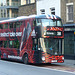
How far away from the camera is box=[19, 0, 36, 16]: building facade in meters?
35.1

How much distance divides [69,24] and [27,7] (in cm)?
919

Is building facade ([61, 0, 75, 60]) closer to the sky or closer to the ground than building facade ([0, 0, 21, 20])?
closer to the ground

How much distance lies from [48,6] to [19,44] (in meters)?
10.4

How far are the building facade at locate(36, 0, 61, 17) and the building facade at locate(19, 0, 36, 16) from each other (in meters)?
1.10

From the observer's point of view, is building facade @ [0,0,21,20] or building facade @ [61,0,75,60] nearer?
building facade @ [61,0,75,60]

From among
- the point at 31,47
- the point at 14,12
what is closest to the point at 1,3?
the point at 14,12

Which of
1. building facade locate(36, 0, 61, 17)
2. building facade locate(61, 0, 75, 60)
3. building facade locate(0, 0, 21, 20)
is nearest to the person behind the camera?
building facade locate(61, 0, 75, 60)

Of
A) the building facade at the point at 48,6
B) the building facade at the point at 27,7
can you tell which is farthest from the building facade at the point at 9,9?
the building facade at the point at 48,6

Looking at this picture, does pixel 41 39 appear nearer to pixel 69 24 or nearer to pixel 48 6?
pixel 69 24

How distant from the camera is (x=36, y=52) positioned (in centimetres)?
2062

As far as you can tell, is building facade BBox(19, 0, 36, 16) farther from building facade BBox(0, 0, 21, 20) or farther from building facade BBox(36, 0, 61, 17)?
building facade BBox(0, 0, 21, 20)

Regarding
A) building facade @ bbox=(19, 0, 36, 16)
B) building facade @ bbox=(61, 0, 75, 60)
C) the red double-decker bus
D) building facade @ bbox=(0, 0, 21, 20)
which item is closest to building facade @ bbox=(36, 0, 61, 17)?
building facade @ bbox=(61, 0, 75, 60)

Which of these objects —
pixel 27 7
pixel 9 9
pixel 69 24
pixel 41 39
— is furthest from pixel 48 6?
pixel 9 9

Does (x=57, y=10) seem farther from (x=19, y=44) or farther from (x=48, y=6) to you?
(x=19, y=44)
